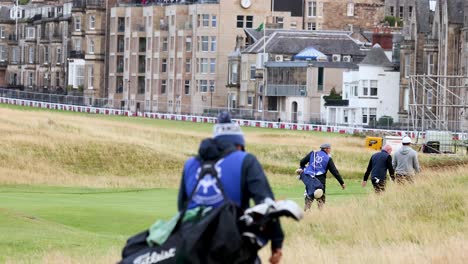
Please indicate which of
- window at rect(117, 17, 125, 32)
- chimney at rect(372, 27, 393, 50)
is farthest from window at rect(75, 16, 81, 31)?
chimney at rect(372, 27, 393, 50)

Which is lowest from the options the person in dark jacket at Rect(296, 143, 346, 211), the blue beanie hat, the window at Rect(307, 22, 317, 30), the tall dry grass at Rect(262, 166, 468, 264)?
the tall dry grass at Rect(262, 166, 468, 264)

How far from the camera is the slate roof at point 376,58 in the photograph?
420 feet

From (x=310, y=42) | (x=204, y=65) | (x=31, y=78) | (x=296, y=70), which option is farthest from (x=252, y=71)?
(x=31, y=78)

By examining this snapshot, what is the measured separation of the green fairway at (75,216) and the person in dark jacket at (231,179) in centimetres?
771

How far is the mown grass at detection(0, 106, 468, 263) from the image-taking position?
24338 millimetres

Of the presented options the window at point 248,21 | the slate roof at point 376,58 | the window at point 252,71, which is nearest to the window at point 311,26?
the window at point 248,21

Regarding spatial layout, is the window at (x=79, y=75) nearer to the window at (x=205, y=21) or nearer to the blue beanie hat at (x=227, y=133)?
the window at (x=205, y=21)

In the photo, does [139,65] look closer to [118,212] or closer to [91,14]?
[91,14]

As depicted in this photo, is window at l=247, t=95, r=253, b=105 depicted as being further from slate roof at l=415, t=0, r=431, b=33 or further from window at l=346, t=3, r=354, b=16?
slate roof at l=415, t=0, r=431, b=33

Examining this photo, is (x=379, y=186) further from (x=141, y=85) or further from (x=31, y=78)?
(x=31, y=78)

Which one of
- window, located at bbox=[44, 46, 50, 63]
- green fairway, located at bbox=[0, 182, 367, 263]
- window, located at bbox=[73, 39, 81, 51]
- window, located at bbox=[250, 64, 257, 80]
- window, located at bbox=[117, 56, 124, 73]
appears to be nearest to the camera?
green fairway, located at bbox=[0, 182, 367, 263]

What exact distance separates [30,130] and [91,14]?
11177cm

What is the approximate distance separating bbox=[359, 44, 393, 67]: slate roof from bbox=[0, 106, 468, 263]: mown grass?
54.3m

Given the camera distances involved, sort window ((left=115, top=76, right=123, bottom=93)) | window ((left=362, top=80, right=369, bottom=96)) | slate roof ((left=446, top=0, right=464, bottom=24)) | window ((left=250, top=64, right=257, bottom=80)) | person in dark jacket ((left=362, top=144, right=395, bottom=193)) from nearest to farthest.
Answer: person in dark jacket ((left=362, top=144, right=395, bottom=193)) → slate roof ((left=446, top=0, right=464, bottom=24)) → window ((left=362, top=80, right=369, bottom=96)) → window ((left=250, top=64, right=257, bottom=80)) → window ((left=115, top=76, right=123, bottom=93))
